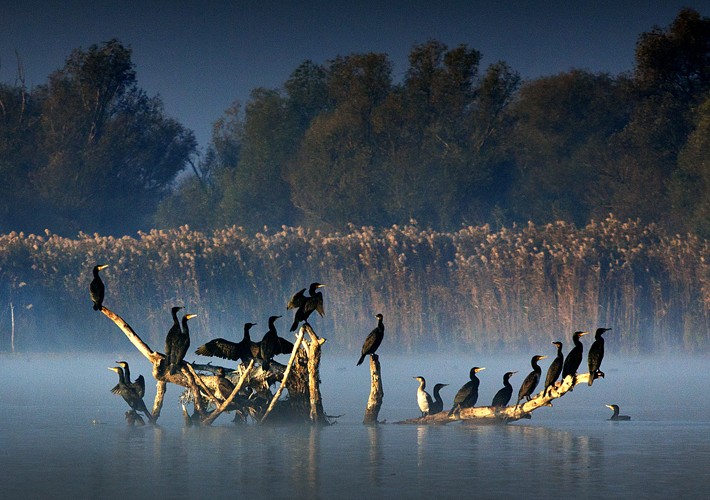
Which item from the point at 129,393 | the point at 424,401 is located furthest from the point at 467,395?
the point at 129,393

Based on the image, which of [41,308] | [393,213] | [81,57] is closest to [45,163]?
[81,57]

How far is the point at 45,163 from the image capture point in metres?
58.0

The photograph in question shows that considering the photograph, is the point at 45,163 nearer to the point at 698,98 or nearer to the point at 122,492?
the point at 698,98

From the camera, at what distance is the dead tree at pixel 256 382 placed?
16.9m

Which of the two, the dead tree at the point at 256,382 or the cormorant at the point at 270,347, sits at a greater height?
the cormorant at the point at 270,347

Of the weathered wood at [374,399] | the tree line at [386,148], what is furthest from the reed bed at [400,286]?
the weathered wood at [374,399]

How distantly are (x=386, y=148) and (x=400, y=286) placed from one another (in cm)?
2218

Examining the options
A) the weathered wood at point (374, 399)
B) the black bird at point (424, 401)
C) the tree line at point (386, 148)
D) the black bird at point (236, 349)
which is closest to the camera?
the black bird at point (236, 349)

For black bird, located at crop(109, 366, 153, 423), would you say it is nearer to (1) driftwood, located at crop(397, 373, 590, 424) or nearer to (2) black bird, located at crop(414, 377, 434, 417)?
(1) driftwood, located at crop(397, 373, 590, 424)

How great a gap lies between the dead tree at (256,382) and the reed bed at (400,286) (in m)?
12.6

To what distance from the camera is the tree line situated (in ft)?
→ 153

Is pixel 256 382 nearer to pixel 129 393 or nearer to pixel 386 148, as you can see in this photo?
pixel 129 393

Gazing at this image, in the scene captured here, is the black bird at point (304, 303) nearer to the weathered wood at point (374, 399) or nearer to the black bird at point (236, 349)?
the black bird at point (236, 349)

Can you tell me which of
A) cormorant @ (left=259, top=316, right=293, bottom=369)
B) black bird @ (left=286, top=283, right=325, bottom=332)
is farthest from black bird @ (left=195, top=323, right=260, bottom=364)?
black bird @ (left=286, top=283, right=325, bottom=332)
